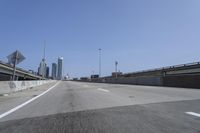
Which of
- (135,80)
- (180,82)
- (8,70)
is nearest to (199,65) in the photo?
(135,80)

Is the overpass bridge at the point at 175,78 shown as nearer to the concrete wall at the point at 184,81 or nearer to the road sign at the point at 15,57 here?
the concrete wall at the point at 184,81

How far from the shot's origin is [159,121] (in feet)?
23.4

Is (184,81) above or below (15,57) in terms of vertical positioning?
below

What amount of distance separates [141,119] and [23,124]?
3.66 meters

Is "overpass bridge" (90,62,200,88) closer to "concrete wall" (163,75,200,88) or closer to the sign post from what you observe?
"concrete wall" (163,75,200,88)

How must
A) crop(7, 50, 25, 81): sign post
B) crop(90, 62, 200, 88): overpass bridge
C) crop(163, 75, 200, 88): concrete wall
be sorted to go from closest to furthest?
crop(7, 50, 25, 81): sign post < crop(163, 75, 200, 88): concrete wall < crop(90, 62, 200, 88): overpass bridge

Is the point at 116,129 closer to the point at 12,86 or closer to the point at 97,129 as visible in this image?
the point at 97,129

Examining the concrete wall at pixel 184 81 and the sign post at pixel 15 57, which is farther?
the concrete wall at pixel 184 81

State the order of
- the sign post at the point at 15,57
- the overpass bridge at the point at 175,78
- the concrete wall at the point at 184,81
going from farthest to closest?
the overpass bridge at the point at 175,78 → the concrete wall at the point at 184,81 → the sign post at the point at 15,57

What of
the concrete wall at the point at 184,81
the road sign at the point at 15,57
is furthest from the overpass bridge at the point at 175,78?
the road sign at the point at 15,57

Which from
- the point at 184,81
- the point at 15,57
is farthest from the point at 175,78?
the point at 15,57

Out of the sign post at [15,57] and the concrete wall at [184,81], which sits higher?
the sign post at [15,57]

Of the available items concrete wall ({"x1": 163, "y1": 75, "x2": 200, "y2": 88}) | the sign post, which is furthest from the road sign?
concrete wall ({"x1": 163, "y1": 75, "x2": 200, "y2": 88})

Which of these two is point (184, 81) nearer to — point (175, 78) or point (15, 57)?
point (175, 78)
